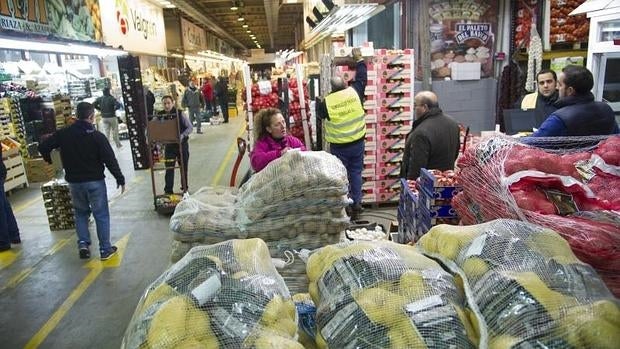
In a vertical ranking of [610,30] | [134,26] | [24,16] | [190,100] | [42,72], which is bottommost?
[190,100]

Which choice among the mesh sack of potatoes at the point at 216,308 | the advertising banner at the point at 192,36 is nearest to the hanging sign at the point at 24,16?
the mesh sack of potatoes at the point at 216,308

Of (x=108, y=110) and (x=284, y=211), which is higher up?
(x=108, y=110)

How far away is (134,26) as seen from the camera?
41.1ft

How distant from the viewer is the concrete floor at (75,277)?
12.1ft

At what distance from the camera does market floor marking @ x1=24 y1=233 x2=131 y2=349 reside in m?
3.65

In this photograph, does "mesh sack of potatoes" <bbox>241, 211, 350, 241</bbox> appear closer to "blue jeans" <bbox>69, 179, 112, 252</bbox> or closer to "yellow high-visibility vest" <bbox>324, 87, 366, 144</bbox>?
"yellow high-visibility vest" <bbox>324, 87, 366, 144</bbox>

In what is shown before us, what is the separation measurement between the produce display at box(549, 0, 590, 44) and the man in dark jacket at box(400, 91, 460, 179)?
4.24m

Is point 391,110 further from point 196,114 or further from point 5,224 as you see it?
point 196,114

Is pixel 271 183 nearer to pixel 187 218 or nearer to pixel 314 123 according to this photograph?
pixel 187 218

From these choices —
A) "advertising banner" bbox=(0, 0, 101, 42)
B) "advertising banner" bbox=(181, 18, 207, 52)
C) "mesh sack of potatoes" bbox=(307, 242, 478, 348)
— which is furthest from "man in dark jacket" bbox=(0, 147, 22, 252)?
"advertising banner" bbox=(181, 18, 207, 52)

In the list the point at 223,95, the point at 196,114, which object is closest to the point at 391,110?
the point at 196,114

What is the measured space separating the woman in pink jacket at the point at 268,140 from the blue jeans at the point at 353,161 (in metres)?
1.45

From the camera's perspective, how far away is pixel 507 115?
4930 millimetres

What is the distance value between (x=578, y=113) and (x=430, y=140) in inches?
47.5
